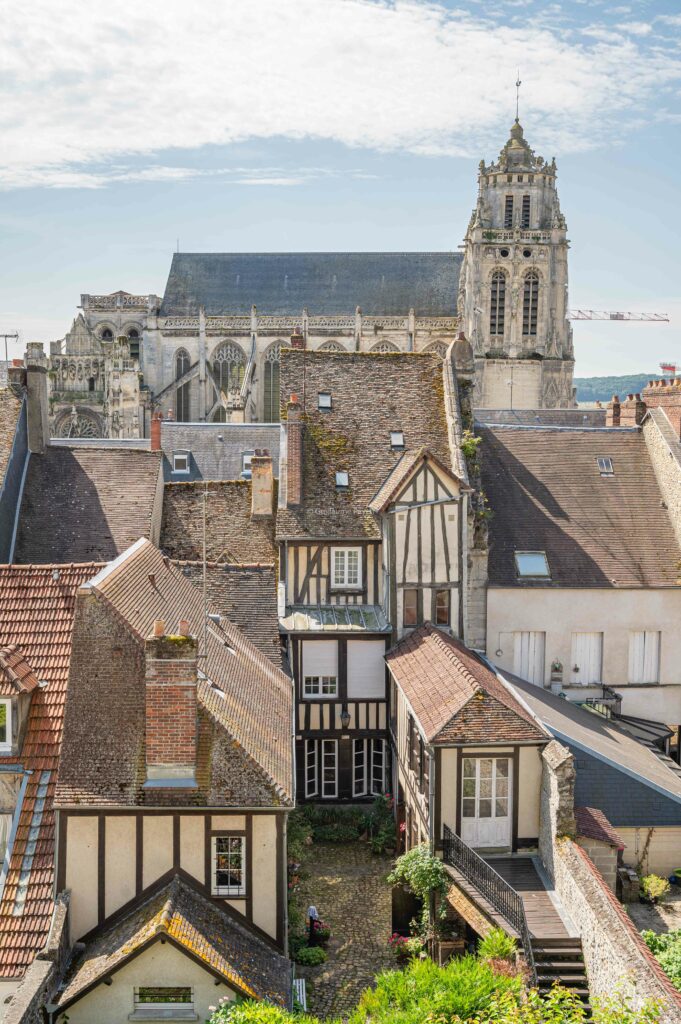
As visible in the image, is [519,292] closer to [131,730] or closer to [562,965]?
[562,965]

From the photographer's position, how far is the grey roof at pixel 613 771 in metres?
15.9

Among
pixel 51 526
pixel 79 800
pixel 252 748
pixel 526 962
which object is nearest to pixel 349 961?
pixel 526 962

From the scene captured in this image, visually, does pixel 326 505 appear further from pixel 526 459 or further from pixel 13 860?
pixel 13 860

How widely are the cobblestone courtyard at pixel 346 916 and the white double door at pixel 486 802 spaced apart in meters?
2.04

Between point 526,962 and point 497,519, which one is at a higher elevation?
point 497,519

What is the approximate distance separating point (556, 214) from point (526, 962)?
156ft

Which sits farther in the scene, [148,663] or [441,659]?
[441,659]

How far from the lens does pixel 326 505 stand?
21.4 meters

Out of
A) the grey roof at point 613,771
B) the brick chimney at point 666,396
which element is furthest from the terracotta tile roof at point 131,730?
the brick chimney at point 666,396

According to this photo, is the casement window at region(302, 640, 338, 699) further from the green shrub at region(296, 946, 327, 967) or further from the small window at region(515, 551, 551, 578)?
the green shrub at region(296, 946, 327, 967)

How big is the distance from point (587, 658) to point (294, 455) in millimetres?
7507

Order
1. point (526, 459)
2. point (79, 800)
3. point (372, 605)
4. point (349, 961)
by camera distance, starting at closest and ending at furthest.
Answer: point (79, 800)
point (349, 961)
point (372, 605)
point (526, 459)

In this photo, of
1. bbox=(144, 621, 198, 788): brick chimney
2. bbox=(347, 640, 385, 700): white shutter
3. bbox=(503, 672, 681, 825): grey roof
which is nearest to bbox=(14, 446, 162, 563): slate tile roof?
bbox=(347, 640, 385, 700): white shutter

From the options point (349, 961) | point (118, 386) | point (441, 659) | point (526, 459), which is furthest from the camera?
point (118, 386)
